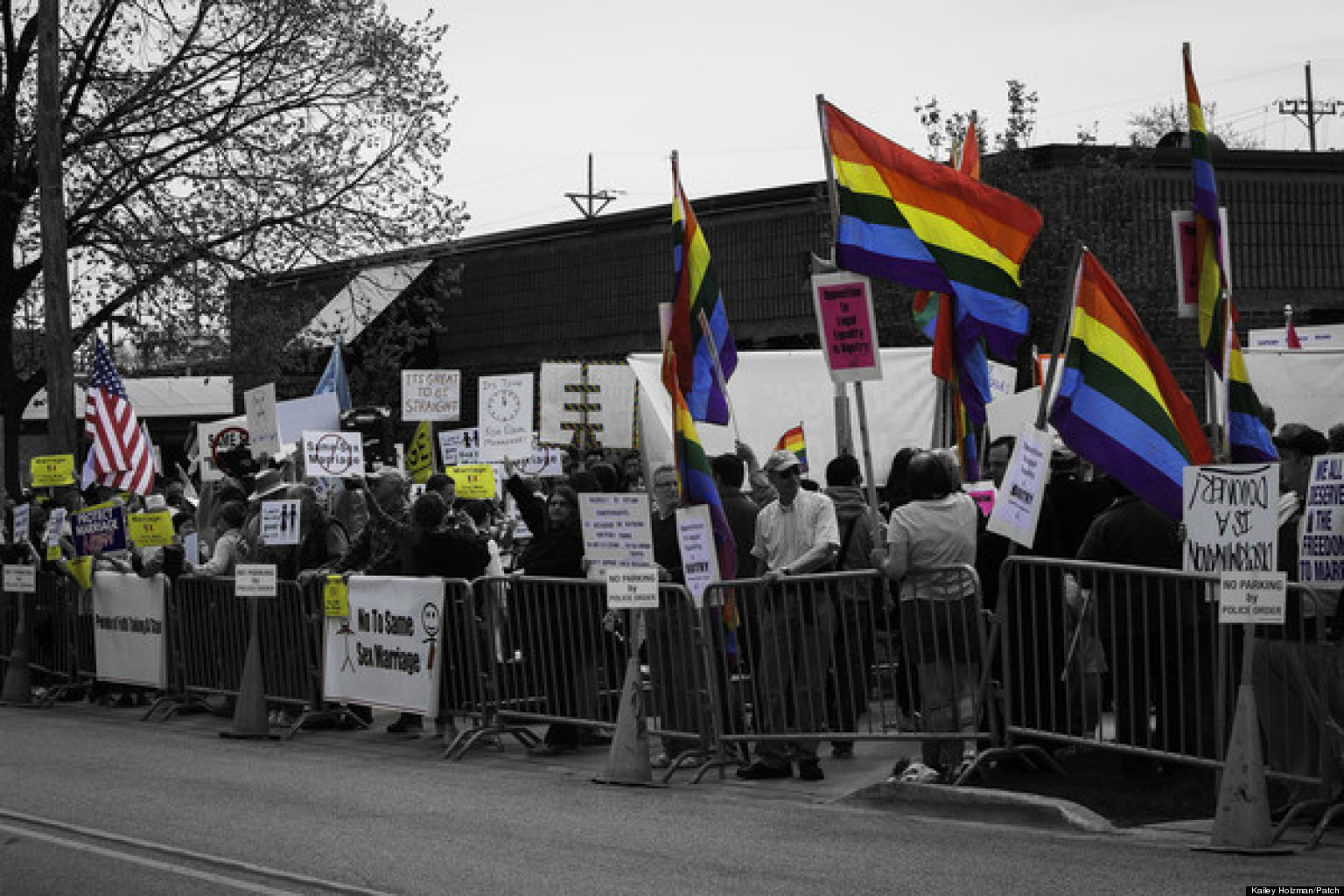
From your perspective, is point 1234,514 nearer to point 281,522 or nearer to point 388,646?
point 388,646

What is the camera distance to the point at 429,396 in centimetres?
2111

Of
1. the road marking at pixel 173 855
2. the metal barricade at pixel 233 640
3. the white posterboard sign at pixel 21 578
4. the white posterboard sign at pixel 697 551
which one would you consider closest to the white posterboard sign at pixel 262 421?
the white posterboard sign at pixel 21 578

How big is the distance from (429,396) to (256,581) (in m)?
5.91

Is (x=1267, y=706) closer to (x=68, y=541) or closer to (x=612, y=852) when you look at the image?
(x=612, y=852)

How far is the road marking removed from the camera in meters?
8.37

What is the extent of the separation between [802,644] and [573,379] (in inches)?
353

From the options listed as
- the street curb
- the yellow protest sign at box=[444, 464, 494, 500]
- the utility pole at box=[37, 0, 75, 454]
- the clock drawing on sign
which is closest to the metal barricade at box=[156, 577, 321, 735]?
the yellow protest sign at box=[444, 464, 494, 500]

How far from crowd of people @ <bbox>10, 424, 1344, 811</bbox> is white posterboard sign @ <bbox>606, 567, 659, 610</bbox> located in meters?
0.42

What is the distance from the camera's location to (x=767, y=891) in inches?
323

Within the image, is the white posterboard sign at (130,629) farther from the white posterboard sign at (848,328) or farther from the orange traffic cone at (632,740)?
the white posterboard sign at (848,328)

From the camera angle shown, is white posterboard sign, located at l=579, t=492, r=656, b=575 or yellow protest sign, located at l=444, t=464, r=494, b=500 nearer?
white posterboard sign, located at l=579, t=492, r=656, b=575

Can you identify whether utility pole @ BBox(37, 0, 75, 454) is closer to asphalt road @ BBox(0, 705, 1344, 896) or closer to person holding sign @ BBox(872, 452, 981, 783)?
asphalt road @ BBox(0, 705, 1344, 896)

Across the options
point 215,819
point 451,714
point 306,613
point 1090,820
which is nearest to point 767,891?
point 1090,820

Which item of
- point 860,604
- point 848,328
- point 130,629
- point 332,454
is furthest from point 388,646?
point 848,328
